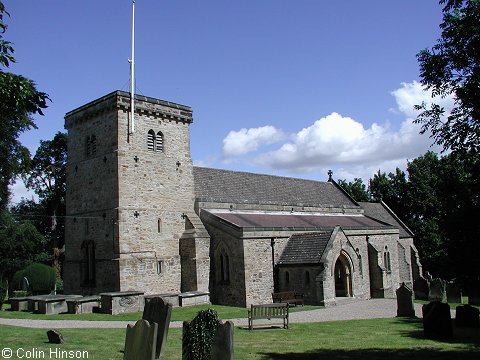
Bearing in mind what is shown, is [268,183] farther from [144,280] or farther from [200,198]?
[144,280]

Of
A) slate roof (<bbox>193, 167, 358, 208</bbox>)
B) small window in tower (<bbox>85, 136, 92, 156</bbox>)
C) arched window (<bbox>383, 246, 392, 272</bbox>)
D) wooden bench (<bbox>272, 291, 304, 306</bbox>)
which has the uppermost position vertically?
small window in tower (<bbox>85, 136, 92, 156</bbox>)

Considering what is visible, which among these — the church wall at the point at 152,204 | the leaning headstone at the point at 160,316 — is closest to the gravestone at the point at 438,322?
the leaning headstone at the point at 160,316

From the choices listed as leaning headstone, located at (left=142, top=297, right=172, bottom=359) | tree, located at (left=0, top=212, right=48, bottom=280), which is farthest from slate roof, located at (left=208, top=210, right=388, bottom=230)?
tree, located at (left=0, top=212, right=48, bottom=280)

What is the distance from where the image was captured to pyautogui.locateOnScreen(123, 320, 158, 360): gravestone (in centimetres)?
1045

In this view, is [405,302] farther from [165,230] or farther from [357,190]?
[357,190]

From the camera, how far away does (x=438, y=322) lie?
16.4 meters

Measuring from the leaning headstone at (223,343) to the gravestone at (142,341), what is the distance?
1.38m

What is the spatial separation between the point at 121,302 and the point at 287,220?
48.7ft

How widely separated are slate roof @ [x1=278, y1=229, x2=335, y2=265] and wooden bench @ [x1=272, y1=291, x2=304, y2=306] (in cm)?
232

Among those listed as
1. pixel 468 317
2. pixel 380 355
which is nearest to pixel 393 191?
pixel 468 317

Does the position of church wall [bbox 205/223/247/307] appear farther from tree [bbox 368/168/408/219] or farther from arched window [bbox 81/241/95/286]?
tree [bbox 368/168/408/219]

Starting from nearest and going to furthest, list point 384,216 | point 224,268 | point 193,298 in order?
point 193,298, point 224,268, point 384,216

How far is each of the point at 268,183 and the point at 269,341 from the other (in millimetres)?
24712

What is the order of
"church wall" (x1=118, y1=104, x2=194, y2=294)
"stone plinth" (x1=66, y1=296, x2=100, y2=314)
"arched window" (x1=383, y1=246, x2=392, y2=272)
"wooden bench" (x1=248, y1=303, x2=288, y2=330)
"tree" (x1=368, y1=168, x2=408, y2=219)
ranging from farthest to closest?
"tree" (x1=368, y1=168, x2=408, y2=219) → "arched window" (x1=383, y1=246, x2=392, y2=272) → "church wall" (x1=118, y1=104, x2=194, y2=294) → "stone plinth" (x1=66, y1=296, x2=100, y2=314) → "wooden bench" (x1=248, y1=303, x2=288, y2=330)
